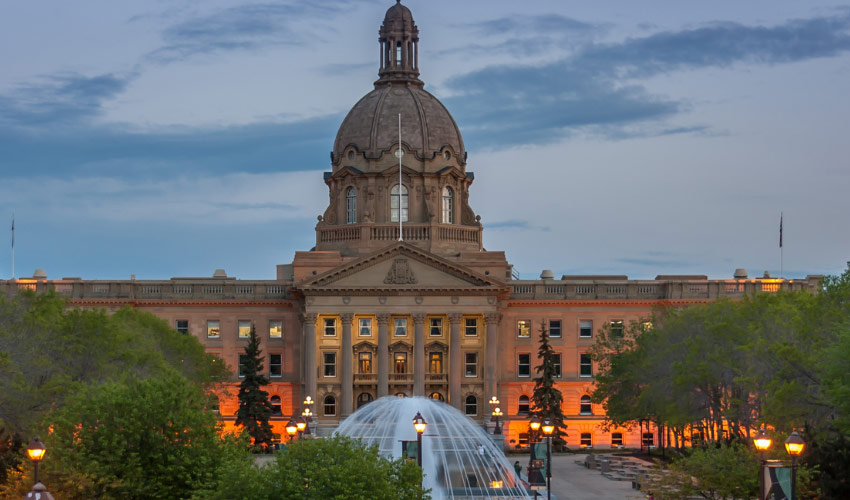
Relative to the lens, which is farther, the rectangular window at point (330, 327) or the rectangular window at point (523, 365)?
the rectangular window at point (523, 365)

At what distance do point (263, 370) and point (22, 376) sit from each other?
179 ft

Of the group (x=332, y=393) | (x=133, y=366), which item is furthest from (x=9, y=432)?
(x=332, y=393)

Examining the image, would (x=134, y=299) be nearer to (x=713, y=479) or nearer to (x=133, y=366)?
(x=133, y=366)

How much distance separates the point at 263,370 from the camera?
11969 cm

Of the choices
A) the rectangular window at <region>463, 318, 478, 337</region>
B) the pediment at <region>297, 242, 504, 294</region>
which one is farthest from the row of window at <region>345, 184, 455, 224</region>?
the rectangular window at <region>463, 318, 478, 337</region>

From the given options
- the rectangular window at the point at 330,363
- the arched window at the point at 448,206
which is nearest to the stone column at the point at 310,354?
the rectangular window at the point at 330,363

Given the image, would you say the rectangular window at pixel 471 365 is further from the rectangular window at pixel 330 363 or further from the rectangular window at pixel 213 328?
the rectangular window at pixel 213 328

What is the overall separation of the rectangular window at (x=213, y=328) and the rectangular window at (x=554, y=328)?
87.7 feet

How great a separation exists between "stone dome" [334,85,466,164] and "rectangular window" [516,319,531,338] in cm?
1581

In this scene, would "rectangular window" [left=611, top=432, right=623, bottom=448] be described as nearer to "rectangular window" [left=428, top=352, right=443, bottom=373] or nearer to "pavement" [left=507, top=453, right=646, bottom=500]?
"rectangular window" [left=428, top=352, right=443, bottom=373]

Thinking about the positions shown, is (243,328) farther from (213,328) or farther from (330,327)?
(330,327)

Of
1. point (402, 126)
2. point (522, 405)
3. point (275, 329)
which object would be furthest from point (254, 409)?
point (402, 126)

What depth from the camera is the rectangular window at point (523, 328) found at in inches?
4798

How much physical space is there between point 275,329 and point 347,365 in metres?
9.49
